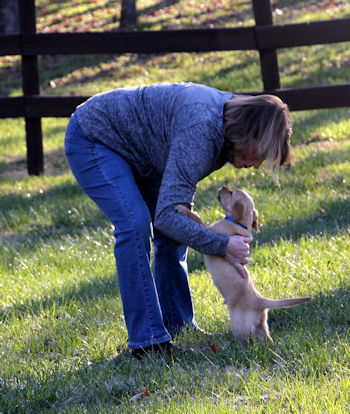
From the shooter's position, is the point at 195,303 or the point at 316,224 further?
the point at 316,224

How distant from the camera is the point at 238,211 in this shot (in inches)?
155

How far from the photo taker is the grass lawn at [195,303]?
128 inches

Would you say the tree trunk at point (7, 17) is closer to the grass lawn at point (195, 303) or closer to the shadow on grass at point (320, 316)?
the grass lawn at point (195, 303)

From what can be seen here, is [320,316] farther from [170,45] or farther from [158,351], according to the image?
[170,45]

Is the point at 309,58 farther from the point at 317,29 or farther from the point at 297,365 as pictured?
the point at 297,365

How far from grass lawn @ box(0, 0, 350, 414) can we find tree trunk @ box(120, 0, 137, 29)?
647cm

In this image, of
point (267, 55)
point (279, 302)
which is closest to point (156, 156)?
point (279, 302)

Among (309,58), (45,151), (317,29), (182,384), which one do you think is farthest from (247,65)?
(182,384)

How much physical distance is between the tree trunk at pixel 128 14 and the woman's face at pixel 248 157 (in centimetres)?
1298

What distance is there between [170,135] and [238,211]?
2.32 ft

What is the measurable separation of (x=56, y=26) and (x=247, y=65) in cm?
680

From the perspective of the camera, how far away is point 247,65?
12.9 metres

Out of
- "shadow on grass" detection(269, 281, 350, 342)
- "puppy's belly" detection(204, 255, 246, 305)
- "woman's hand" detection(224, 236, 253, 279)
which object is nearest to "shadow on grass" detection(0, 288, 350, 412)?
"shadow on grass" detection(269, 281, 350, 342)

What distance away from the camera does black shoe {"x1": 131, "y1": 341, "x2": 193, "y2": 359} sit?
12.2 ft
